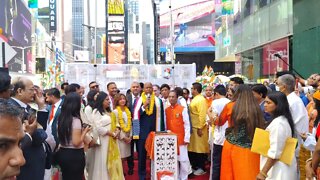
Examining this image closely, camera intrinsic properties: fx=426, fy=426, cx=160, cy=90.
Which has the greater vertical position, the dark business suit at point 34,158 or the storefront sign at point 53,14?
the storefront sign at point 53,14

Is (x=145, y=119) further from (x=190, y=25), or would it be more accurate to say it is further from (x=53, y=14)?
(x=53, y=14)

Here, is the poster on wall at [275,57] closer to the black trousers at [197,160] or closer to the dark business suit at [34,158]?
the black trousers at [197,160]

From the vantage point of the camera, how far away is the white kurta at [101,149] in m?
6.72

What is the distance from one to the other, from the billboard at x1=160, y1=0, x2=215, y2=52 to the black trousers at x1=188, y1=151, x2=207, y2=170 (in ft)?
211

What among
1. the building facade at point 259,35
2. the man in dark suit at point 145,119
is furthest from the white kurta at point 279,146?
the building facade at point 259,35

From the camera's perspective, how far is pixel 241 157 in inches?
210

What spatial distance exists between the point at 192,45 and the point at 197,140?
6572 centimetres

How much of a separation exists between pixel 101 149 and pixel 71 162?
1.26 meters

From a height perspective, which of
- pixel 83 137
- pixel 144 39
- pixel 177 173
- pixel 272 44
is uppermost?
pixel 144 39

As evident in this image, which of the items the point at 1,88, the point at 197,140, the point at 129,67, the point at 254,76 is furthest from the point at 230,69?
the point at 1,88

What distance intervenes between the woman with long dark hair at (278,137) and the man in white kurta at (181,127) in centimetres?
326

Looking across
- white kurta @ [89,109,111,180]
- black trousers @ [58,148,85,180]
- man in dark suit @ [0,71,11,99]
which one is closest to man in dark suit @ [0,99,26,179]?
man in dark suit @ [0,71,11,99]

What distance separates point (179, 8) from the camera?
78.8m

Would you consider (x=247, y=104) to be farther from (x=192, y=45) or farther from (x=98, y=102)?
(x=192, y=45)
